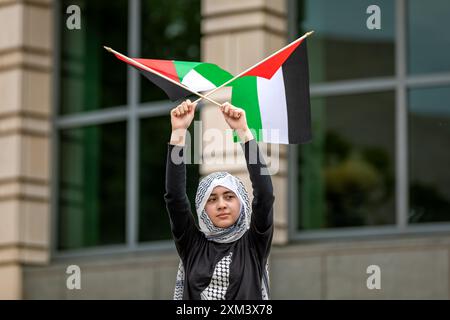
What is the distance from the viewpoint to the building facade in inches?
486

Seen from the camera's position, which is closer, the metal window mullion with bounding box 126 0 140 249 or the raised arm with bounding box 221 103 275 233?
the raised arm with bounding box 221 103 275 233

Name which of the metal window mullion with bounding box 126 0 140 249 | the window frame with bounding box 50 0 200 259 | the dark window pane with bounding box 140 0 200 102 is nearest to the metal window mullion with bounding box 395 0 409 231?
the dark window pane with bounding box 140 0 200 102

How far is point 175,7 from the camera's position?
1438 cm

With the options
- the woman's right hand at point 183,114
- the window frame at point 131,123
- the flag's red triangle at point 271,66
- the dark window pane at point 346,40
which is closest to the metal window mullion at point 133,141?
the window frame at point 131,123

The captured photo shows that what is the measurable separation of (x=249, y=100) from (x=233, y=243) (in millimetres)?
810

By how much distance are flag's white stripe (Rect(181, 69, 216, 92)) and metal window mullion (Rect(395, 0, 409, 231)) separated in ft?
20.4

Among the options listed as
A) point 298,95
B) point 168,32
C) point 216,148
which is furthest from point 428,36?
point 298,95

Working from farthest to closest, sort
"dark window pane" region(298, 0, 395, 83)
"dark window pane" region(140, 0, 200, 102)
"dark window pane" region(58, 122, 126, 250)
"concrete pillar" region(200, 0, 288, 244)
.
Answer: "dark window pane" region(58, 122, 126, 250) → "dark window pane" region(140, 0, 200, 102) → "concrete pillar" region(200, 0, 288, 244) → "dark window pane" region(298, 0, 395, 83)

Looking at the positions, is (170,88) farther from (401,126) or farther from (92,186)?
(92,186)

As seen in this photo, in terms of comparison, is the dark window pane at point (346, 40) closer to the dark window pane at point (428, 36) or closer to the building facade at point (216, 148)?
the building facade at point (216, 148)

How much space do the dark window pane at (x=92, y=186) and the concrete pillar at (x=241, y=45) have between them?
1832 mm

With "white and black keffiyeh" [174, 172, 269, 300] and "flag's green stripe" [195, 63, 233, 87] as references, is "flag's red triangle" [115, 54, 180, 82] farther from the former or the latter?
"white and black keffiyeh" [174, 172, 269, 300]
